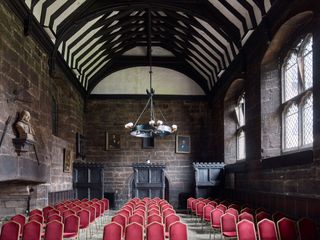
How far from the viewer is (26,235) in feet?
23.7

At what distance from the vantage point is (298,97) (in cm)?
1015

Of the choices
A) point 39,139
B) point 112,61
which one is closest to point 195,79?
point 112,61

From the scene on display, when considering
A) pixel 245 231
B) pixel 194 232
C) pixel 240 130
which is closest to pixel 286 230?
pixel 245 231

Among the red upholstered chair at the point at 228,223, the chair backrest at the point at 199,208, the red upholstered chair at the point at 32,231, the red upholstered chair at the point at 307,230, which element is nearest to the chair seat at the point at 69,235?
the red upholstered chair at the point at 32,231

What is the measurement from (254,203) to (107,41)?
346 inches

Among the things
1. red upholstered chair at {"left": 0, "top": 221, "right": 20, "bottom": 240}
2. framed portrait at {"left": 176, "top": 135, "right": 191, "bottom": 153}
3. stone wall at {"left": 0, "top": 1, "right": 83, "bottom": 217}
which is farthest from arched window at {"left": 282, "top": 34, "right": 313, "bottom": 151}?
framed portrait at {"left": 176, "top": 135, "right": 191, "bottom": 153}

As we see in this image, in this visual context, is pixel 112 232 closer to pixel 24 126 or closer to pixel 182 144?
pixel 24 126

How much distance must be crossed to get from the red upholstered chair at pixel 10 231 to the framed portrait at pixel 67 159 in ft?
28.1

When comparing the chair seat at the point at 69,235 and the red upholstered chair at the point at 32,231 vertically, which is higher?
the red upholstered chair at the point at 32,231

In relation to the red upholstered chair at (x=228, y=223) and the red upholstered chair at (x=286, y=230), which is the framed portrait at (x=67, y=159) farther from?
the red upholstered chair at (x=286, y=230)

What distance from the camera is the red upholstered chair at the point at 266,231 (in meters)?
7.31

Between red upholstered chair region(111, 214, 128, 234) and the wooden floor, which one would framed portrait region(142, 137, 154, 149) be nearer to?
the wooden floor

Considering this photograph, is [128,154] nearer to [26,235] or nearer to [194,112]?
[194,112]

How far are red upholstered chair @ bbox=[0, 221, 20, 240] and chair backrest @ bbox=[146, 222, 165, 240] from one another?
7.18 ft
